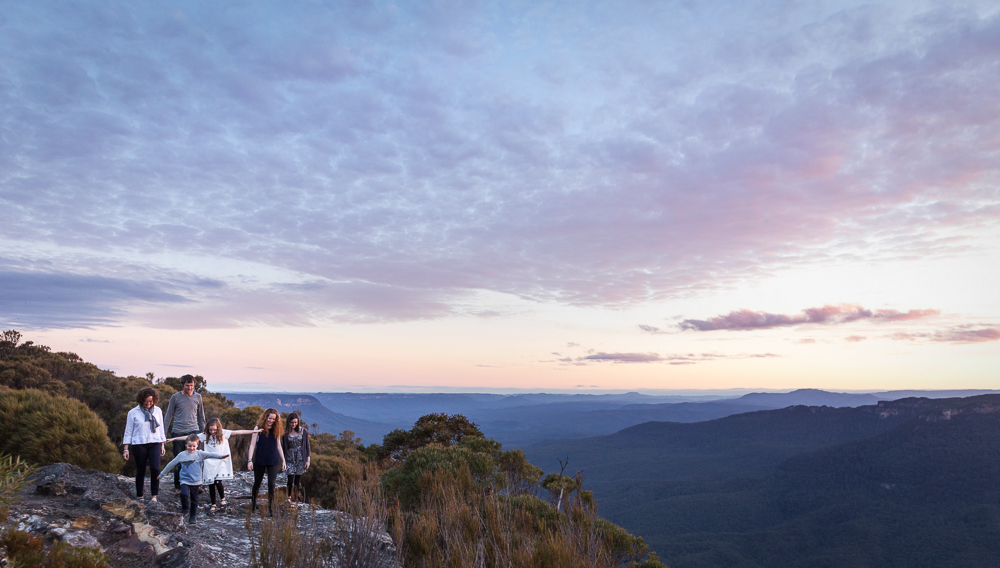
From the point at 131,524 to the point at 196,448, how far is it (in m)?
2.00

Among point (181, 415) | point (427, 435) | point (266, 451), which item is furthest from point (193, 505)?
point (427, 435)

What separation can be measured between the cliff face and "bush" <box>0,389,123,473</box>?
254 centimetres

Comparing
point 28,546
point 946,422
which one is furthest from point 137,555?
point 946,422

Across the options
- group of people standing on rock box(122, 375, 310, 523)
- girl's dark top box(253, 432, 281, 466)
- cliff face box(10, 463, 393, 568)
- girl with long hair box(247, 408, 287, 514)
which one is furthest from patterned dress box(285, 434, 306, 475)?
cliff face box(10, 463, 393, 568)

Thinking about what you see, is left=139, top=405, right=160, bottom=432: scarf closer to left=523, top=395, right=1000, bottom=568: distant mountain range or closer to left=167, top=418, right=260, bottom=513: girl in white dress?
left=167, top=418, right=260, bottom=513: girl in white dress

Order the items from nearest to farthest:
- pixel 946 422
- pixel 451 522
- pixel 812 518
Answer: pixel 451 522, pixel 812 518, pixel 946 422

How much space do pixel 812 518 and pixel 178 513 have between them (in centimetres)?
14187

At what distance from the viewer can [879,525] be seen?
104500 millimetres

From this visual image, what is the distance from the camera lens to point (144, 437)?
23.8 feet

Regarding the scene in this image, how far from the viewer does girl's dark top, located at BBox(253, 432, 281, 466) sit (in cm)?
765

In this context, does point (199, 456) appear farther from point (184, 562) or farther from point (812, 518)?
point (812, 518)

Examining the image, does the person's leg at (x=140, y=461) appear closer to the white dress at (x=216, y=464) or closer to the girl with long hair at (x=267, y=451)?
the white dress at (x=216, y=464)

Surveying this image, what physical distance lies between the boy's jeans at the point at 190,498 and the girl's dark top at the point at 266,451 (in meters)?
0.99

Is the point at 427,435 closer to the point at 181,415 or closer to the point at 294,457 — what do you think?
the point at 294,457
